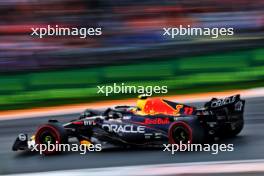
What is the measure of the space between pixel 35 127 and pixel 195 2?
130 inches

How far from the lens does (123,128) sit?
17.0 ft

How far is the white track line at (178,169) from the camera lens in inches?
182

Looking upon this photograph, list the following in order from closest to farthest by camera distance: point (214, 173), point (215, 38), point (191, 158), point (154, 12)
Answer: point (214, 173), point (191, 158), point (215, 38), point (154, 12)

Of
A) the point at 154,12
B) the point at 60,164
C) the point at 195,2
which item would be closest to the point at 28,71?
the point at 154,12

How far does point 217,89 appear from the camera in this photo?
26.8 feet

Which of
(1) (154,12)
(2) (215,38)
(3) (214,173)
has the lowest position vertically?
(3) (214,173)

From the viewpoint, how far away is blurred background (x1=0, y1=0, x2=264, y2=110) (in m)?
7.54

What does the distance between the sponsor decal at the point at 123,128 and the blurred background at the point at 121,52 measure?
73.6 inches

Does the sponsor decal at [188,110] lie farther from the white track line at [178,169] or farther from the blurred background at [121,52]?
the blurred background at [121,52]

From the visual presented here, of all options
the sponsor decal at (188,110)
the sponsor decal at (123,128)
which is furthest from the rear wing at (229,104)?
the sponsor decal at (123,128)

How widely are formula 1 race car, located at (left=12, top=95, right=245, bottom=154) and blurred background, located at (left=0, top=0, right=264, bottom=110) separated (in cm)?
182

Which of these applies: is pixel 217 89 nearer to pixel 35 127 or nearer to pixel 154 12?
pixel 154 12

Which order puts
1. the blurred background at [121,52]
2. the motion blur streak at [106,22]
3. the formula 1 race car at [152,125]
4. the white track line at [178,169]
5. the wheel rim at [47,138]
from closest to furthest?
the white track line at [178,169] → the formula 1 race car at [152,125] → the wheel rim at [47,138] → the motion blur streak at [106,22] → the blurred background at [121,52]

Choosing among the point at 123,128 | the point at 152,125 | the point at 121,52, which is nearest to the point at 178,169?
the point at 152,125
